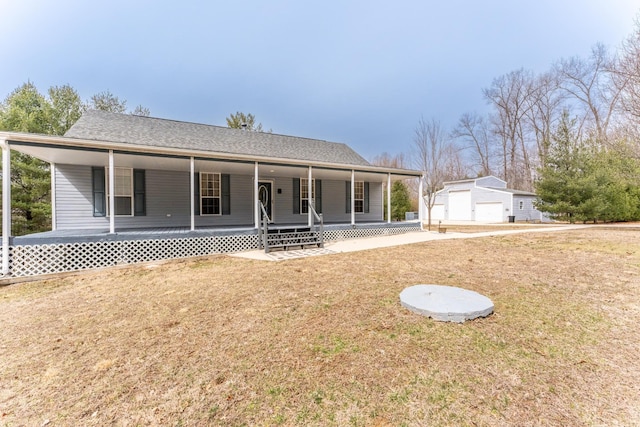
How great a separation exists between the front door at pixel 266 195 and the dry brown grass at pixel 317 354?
6.46 metres

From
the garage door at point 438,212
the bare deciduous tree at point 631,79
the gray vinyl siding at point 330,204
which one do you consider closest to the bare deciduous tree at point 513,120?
the garage door at point 438,212

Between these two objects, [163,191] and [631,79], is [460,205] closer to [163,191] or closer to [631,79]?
[631,79]

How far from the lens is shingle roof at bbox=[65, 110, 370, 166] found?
9070mm

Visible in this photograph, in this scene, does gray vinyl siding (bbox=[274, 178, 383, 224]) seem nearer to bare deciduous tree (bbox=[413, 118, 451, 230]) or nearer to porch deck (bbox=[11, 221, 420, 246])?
porch deck (bbox=[11, 221, 420, 246])

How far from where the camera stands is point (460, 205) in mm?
27266

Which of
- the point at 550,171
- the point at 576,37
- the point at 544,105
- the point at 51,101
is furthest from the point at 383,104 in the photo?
the point at 51,101

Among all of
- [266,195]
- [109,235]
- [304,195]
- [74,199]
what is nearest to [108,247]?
[109,235]

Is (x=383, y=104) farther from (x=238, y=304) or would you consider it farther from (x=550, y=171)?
(x=238, y=304)

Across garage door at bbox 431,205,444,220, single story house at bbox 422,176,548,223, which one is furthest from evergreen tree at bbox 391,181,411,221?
garage door at bbox 431,205,444,220

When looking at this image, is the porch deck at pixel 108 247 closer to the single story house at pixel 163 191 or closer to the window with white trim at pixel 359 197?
the single story house at pixel 163 191

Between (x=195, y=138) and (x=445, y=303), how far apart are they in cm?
1081

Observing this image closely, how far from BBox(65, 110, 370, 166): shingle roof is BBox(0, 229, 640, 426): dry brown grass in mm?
5433

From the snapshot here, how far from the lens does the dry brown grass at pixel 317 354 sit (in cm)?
208

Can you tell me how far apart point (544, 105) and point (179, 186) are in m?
37.6
